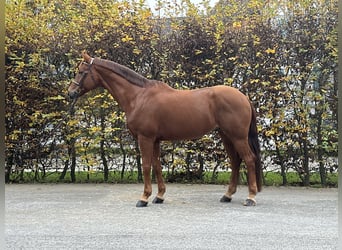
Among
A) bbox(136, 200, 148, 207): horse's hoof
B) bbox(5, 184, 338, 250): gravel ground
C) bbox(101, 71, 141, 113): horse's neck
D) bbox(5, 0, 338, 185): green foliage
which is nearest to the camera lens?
bbox(5, 184, 338, 250): gravel ground

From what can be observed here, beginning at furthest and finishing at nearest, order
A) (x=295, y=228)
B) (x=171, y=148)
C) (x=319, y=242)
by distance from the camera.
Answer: (x=171, y=148), (x=295, y=228), (x=319, y=242)

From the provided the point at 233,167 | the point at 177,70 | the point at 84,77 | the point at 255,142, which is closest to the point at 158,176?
the point at 233,167

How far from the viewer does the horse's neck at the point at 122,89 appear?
619cm

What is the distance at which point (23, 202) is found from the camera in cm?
654

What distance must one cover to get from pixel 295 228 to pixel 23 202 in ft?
13.0

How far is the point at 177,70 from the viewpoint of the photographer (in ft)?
26.6

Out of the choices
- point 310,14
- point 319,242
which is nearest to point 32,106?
point 310,14

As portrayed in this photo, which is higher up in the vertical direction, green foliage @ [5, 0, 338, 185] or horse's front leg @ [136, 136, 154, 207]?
green foliage @ [5, 0, 338, 185]

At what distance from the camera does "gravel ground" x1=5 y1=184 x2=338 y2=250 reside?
13.5 feet

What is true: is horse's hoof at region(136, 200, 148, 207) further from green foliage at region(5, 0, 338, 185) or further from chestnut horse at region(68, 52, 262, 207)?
green foliage at region(5, 0, 338, 185)

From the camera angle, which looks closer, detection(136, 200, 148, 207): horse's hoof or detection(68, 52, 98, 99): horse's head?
detection(136, 200, 148, 207): horse's hoof

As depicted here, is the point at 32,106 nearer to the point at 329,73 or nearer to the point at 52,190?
the point at 52,190

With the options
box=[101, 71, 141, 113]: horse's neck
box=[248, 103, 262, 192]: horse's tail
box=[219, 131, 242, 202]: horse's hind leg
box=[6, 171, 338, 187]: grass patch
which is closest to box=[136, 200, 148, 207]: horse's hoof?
box=[219, 131, 242, 202]: horse's hind leg

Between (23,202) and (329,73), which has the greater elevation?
(329,73)
